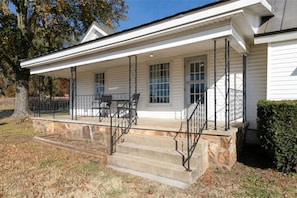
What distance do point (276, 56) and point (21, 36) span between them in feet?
43.2

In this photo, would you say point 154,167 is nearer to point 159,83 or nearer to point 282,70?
point 282,70

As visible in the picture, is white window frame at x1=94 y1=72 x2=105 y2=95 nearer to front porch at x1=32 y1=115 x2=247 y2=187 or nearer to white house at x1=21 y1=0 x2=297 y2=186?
white house at x1=21 y1=0 x2=297 y2=186

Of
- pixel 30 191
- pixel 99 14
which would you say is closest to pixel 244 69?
pixel 30 191

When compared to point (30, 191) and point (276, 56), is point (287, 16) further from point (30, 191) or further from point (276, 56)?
point (30, 191)

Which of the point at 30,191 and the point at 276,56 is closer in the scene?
the point at 30,191

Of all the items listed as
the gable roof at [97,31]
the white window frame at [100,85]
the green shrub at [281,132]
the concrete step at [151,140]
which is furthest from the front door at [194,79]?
the gable roof at [97,31]

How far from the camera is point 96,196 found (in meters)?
3.21

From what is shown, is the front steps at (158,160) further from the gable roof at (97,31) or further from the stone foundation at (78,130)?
the gable roof at (97,31)

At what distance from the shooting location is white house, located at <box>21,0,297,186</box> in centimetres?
446

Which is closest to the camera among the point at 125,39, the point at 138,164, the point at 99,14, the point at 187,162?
the point at 187,162

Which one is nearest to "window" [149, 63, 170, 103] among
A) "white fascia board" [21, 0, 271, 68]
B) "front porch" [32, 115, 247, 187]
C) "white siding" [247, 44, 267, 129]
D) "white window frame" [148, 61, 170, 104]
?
"white window frame" [148, 61, 170, 104]

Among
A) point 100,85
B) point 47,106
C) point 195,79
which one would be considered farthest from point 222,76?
point 47,106

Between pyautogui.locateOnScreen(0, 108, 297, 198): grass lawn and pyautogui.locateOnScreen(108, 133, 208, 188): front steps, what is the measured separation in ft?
0.55

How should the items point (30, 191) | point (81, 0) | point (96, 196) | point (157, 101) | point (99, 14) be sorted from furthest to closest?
point (99, 14)
point (81, 0)
point (157, 101)
point (30, 191)
point (96, 196)
